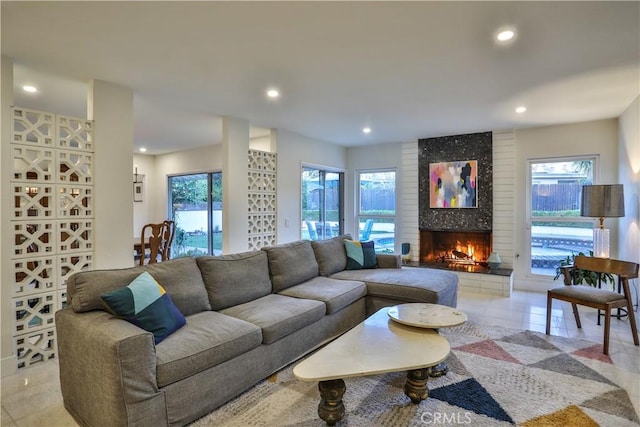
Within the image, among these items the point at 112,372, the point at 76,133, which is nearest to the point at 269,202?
the point at 76,133

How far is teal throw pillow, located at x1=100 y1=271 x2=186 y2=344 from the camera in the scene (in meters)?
2.01

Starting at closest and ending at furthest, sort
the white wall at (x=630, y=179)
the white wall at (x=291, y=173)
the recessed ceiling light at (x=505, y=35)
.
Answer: the recessed ceiling light at (x=505, y=35), the white wall at (x=630, y=179), the white wall at (x=291, y=173)

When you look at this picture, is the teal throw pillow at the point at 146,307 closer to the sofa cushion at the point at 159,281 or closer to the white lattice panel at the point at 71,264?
the sofa cushion at the point at 159,281

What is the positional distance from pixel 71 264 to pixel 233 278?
5.17 ft

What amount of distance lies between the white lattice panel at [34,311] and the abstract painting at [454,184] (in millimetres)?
5533

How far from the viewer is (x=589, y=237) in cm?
498

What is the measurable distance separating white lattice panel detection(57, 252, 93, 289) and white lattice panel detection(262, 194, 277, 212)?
2.40 meters

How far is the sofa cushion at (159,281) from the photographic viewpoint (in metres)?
2.11

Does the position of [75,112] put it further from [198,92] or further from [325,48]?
[325,48]

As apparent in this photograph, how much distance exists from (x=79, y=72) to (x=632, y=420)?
499 cm

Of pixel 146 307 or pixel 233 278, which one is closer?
pixel 146 307

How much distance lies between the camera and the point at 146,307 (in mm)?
2088

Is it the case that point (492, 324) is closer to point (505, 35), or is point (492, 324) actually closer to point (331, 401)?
point (331, 401)

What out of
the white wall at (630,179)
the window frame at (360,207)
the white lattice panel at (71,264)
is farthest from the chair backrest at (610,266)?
the white lattice panel at (71,264)
